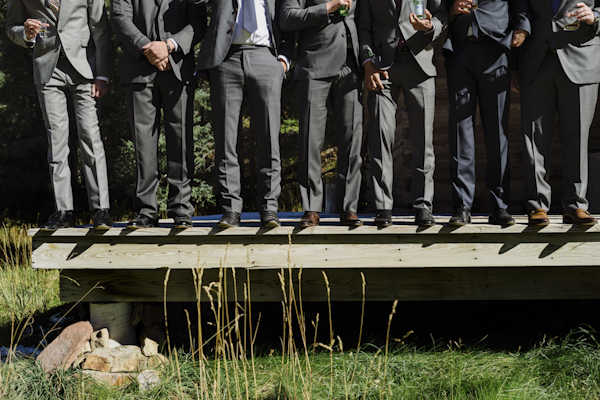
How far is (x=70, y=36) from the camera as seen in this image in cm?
356

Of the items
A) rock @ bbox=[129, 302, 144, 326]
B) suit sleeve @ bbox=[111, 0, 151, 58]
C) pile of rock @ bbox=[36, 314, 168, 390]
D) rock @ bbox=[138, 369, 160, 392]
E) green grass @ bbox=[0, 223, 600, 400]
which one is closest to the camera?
green grass @ bbox=[0, 223, 600, 400]

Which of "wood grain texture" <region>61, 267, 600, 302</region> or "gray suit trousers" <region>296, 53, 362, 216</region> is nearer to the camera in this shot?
"gray suit trousers" <region>296, 53, 362, 216</region>

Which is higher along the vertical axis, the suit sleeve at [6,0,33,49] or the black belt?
the suit sleeve at [6,0,33,49]

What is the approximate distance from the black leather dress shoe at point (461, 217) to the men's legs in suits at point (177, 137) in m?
1.89

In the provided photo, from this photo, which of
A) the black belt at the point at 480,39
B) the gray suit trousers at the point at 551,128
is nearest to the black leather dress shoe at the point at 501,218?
the gray suit trousers at the point at 551,128

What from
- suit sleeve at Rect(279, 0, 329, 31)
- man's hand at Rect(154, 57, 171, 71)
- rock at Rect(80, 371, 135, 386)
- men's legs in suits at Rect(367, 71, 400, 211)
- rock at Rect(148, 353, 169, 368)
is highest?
suit sleeve at Rect(279, 0, 329, 31)

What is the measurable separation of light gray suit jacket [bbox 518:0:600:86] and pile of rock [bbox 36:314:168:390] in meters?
3.39

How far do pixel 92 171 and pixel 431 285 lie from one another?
2723 millimetres

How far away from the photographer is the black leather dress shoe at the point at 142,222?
11.1 feet

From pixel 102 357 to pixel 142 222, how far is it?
968 millimetres

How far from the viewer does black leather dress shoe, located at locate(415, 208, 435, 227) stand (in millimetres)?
3303

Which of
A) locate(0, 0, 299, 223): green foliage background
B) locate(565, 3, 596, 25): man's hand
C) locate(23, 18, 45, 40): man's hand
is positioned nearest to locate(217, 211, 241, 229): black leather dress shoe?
locate(23, 18, 45, 40): man's hand

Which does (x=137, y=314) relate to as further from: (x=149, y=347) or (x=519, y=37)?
(x=519, y=37)

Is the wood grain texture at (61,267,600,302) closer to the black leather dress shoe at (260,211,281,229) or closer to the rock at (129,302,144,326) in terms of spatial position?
the rock at (129,302,144,326)
